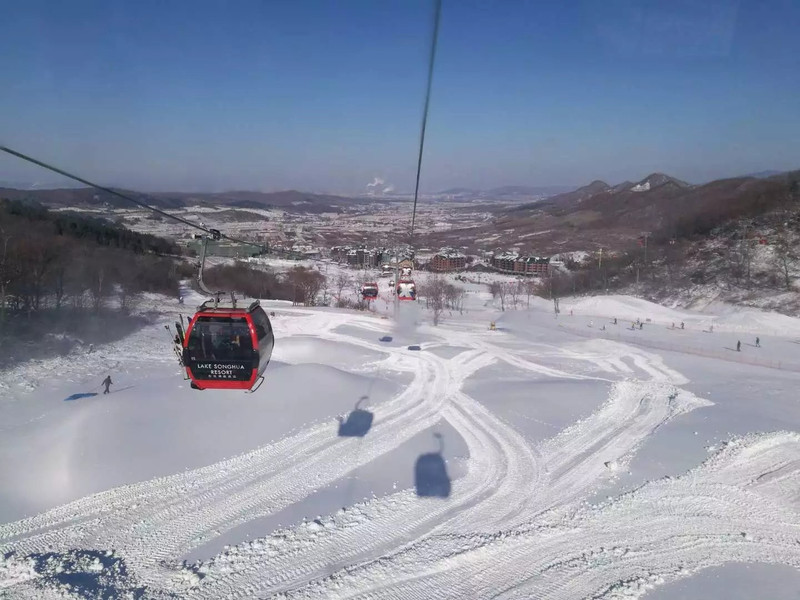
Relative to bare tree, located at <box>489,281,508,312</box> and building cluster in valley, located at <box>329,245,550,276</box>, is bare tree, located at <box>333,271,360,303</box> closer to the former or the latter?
building cluster in valley, located at <box>329,245,550,276</box>

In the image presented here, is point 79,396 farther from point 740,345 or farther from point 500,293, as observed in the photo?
point 500,293

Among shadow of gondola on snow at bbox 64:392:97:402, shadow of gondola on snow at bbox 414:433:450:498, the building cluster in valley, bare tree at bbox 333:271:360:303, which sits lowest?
shadow of gondola on snow at bbox 64:392:97:402

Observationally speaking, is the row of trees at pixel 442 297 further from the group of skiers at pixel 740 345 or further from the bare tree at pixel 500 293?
the group of skiers at pixel 740 345

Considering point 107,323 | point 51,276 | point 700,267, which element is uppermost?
point 700,267

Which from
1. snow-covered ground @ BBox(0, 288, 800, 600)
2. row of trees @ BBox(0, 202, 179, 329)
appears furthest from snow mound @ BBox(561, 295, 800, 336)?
row of trees @ BBox(0, 202, 179, 329)

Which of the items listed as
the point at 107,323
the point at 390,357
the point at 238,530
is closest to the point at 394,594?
the point at 238,530

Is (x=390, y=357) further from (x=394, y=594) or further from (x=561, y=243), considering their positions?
(x=561, y=243)

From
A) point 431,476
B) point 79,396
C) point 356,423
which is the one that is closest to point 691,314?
point 356,423
